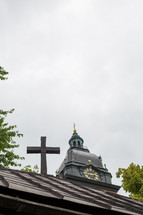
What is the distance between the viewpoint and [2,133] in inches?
455

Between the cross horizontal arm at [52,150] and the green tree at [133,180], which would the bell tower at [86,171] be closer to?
the green tree at [133,180]

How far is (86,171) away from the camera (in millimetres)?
39656

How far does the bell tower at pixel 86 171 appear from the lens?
36469 mm

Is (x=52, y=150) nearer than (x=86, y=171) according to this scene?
Yes

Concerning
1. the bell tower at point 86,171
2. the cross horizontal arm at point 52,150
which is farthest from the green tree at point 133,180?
the cross horizontal arm at point 52,150

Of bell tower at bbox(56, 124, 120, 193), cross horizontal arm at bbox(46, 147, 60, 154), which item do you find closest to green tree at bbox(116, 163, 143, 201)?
bell tower at bbox(56, 124, 120, 193)

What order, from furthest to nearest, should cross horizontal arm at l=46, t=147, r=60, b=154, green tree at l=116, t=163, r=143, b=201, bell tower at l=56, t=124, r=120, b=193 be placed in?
bell tower at l=56, t=124, r=120, b=193
green tree at l=116, t=163, r=143, b=201
cross horizontal arm at l=46, t=147, r=60, b=154

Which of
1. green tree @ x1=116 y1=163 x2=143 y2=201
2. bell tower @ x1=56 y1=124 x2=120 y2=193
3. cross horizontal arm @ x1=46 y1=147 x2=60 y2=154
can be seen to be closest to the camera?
cross horizontal arm @ x1=46 y1=147 x2=60 y2=154

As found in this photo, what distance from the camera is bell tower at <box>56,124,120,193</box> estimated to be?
36469 mm

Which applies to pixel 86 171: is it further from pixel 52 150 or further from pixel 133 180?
pixel 52 150

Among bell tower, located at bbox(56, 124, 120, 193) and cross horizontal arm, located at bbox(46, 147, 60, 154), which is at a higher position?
bell tower, located at bbox(56, 124, 120, 193)

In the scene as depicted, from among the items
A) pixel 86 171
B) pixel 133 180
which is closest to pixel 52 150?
pixel 133 180

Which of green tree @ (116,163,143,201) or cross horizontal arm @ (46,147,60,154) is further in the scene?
green tree @ (116,163,143,201)

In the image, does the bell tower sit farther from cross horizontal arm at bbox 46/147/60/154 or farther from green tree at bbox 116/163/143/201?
cross horizontal arm at bbox 46/147/60/154
